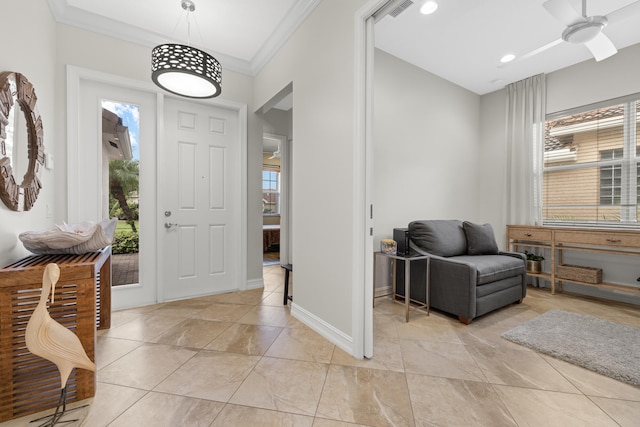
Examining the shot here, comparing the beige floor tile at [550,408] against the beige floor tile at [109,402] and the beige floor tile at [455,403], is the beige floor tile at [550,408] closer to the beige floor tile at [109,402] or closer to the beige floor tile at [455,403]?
the beige floor tile at [455,403]

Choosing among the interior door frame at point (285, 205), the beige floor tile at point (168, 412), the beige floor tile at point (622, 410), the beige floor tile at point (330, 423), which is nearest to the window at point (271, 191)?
the interior door frame at point (285, 205)

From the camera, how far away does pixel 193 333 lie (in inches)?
88.3

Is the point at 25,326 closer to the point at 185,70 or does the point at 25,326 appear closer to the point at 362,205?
the point at 185,70

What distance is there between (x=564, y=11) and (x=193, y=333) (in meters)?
3.80

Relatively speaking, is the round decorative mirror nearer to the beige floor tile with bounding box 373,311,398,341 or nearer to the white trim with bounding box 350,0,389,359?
the white trim with bounding box 350,0,389,359

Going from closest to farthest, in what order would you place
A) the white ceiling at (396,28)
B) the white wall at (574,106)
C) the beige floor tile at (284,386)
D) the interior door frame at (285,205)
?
the beige floor tile at (284,386) < the white ceiling at (396,28) < the white wall at (574,106) < the interior door frame at (285,205)

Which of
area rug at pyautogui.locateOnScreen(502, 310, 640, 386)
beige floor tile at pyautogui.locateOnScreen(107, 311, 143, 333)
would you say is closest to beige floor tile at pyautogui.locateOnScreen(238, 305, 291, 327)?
beige floor tile at pyautogui.locateOnScreen(107, 311, 143, 333)

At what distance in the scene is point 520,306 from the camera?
2979 millimetres

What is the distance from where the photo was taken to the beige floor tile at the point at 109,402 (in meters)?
1.32

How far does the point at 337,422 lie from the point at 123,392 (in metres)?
1.18

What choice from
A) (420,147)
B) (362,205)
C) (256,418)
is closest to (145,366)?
(256,418)

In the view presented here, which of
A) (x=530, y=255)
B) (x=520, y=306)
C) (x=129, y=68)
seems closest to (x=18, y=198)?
(x=129, y=68)

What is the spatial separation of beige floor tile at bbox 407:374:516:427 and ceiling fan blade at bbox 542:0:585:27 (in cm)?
266

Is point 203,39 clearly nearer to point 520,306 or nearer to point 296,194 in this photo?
point 296,194
